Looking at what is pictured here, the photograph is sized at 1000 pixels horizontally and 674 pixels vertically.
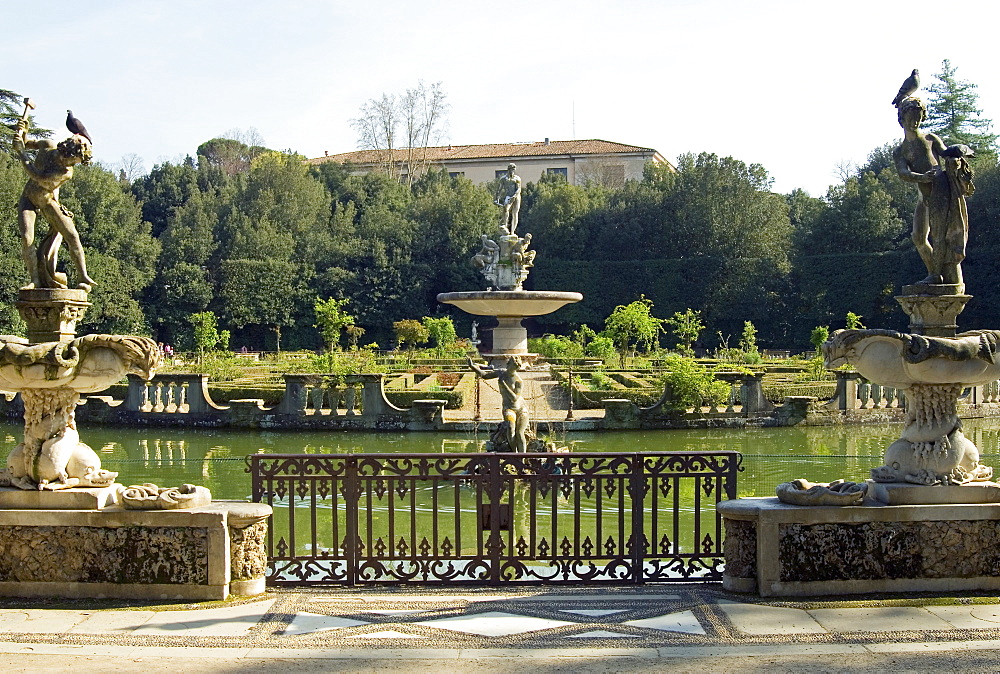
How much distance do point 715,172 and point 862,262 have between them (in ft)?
22.9

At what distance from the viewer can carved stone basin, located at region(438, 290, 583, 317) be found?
16.1 meters

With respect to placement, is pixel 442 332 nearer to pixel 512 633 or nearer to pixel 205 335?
pixel 205 335

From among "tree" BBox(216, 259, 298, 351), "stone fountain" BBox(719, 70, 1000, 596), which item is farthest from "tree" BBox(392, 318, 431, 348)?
"stone fountain" BBox(719, 70, 1000, 596)

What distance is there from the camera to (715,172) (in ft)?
135

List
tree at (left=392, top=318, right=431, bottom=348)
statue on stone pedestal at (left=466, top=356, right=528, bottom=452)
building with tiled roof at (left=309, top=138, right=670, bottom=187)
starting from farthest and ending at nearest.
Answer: building with tiled roof at (left=309, top=138, right=670, bottom=187) < tree at (left=392, top=318, right=431, bottom=348) < statue on stone pedestal at (left=466, top=356, right=528, bottom=452)

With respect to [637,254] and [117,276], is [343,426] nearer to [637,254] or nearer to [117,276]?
[117,276]

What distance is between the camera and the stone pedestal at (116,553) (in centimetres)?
538

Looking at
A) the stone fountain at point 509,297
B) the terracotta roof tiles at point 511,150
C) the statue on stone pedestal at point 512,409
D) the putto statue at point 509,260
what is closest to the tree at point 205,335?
the putto statue at point 509,260

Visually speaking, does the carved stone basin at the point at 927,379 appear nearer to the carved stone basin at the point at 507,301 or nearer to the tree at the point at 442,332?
the carved stone basin at the point at 507,301

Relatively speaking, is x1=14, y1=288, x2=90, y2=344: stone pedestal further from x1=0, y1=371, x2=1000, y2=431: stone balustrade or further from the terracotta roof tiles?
the terracotta roof tiles

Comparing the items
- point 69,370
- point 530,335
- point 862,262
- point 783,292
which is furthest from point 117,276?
point 69,370

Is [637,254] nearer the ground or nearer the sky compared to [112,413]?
nearer the sky

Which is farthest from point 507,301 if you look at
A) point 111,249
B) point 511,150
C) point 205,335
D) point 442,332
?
point 511,150

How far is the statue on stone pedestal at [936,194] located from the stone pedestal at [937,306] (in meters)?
0.07
